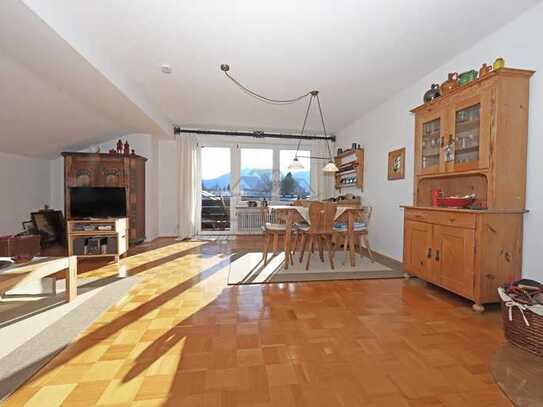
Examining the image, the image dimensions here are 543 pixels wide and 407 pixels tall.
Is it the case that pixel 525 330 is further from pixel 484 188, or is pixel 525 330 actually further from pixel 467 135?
pixel 467 135

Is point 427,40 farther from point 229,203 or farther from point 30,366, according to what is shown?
point 229,203

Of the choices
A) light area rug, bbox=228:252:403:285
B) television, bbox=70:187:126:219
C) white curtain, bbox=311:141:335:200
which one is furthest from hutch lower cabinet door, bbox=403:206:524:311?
television, bbox=70:187:126:219

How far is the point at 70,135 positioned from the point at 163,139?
1639 mm

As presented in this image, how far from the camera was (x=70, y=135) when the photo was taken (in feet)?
14.1

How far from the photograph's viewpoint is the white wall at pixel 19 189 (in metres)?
3.91

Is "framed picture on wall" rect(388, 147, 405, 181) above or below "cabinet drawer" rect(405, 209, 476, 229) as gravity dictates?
above

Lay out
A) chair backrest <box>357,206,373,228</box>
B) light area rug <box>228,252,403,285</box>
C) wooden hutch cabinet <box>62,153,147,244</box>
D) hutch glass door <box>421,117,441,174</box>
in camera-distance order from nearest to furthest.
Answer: hutch glass door <box>421,117,441,174</box>, light area rug <box>228,252,403,285</box>, chair backrest <box>357,206,373,228</box>, wooden hutch cabinet <box>62,153,147,244</box>

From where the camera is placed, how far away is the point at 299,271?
3.14 metres

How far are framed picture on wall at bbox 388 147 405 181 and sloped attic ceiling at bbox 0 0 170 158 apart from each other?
374 centimetres

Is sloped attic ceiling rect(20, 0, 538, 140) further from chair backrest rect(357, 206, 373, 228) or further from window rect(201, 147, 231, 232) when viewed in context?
window rect(201, 147, 231, 232)

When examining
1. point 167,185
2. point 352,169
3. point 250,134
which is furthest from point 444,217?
point 167,185

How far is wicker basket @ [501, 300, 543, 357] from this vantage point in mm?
1501

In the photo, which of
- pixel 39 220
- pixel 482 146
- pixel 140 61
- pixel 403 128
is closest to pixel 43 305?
pixel 140 61

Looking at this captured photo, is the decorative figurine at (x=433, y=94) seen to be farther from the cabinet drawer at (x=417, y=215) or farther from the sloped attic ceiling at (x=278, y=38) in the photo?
the cabinet drawer at (x=417, y=215)
